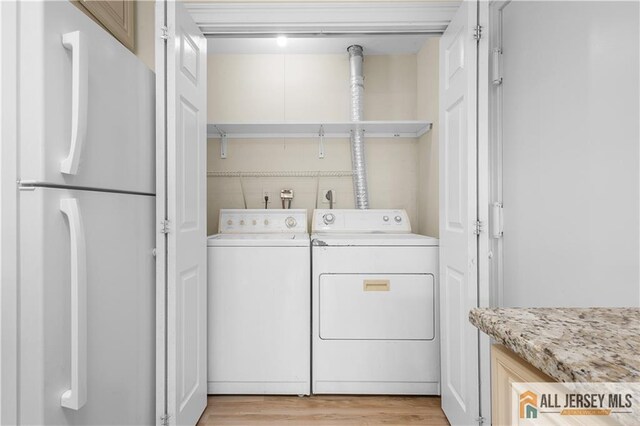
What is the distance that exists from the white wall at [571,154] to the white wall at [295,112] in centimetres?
117

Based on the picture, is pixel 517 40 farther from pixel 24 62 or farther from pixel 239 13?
pixel 24 62

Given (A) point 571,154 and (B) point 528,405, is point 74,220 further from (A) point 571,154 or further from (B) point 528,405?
(A) point 571,154

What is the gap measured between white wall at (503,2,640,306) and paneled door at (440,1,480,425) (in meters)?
0.21

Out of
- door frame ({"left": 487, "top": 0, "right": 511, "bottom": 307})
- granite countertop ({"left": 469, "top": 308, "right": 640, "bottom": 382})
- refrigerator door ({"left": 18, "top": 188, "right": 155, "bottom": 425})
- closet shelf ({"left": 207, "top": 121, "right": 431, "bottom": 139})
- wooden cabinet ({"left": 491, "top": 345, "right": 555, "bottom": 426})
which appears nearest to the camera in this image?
granite countertop ({"left": 469, "top": 308, "right": 640, "bottom": 382})

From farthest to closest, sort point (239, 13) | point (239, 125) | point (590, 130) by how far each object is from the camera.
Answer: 1. point (239, 125)
2. point (239, 13)
3. point (590, 130)

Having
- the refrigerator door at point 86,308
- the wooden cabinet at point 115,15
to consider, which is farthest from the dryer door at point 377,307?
the wooden cabinet at point 115,15

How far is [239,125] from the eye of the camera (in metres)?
2.49

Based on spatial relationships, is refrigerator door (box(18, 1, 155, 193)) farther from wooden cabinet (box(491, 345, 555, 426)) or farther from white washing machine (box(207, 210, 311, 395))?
wooden cabinet (box(491, 345, 555, 426))

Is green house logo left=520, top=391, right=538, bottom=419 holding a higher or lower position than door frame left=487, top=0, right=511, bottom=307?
lower

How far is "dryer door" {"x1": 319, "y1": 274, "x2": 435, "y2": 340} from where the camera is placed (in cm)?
197

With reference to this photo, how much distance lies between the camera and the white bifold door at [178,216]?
1414mm

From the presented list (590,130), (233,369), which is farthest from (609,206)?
(233,369)

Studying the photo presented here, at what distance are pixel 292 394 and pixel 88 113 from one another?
1.71 metres

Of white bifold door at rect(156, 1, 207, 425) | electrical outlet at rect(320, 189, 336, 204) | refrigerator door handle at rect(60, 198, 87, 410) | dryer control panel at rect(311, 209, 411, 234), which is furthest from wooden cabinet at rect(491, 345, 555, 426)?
electrical outlet at rect(320, 189, 336, 204)
